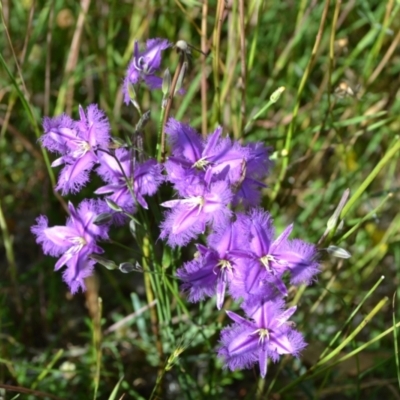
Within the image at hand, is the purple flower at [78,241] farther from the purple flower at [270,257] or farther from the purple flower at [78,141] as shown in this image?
the purple flower at [270,257]

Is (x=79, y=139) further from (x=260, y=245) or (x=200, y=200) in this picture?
(x=260, y=245)

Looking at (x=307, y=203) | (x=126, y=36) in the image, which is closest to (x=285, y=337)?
(x=307, y=203)

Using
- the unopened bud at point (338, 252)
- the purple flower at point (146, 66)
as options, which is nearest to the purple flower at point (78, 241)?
the purple flower at point (146, 66)

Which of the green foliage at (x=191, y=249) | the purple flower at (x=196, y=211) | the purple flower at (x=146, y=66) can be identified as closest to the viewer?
the purple flower at (x=196, y=211)

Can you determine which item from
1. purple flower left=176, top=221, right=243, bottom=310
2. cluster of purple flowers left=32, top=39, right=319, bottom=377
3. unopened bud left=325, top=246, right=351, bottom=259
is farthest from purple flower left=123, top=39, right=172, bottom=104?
unopened bud left=325, top=246, right=351, bottom=259

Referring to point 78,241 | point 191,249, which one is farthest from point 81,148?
point 191,249

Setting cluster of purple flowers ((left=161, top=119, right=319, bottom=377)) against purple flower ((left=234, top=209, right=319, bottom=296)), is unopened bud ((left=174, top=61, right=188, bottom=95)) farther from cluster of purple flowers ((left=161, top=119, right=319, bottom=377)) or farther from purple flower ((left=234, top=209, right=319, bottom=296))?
purple flower ((left=234, top=209, right=319, bottom=296))

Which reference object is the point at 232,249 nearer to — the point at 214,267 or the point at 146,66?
the point at 214,267
